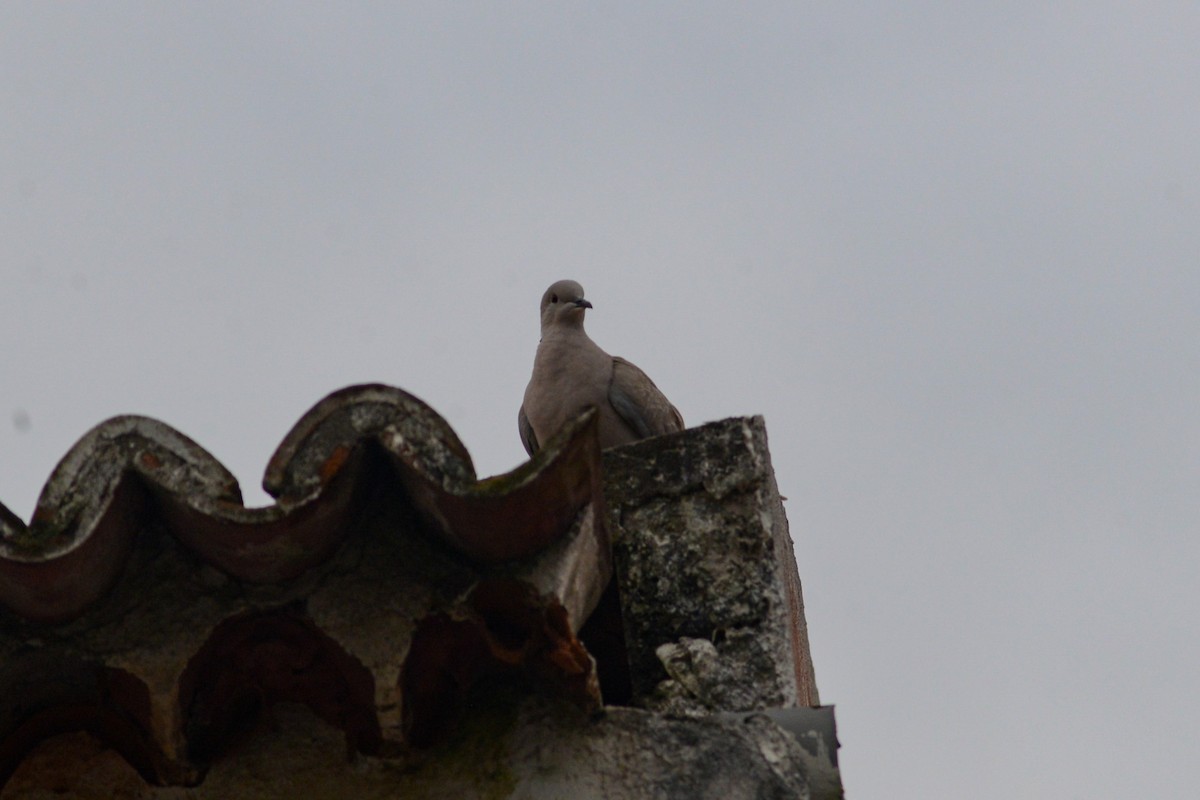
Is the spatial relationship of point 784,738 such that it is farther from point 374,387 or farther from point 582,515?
point 374,387

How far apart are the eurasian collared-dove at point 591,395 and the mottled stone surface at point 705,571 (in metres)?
1.99

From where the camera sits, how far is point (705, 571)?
131 inches

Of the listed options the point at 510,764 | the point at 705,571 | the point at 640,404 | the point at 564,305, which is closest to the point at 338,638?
the point at 510,764

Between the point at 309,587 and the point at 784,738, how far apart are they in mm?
846

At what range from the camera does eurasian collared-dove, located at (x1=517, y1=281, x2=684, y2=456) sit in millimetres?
5645

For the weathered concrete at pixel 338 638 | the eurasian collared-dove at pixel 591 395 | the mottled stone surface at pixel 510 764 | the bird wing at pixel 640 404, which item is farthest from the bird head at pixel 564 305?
the mottled stone surface at pixel 510 764

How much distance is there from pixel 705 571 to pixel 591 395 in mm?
2407

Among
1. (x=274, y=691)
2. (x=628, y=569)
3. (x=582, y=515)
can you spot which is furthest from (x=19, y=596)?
(x=628, y=569)

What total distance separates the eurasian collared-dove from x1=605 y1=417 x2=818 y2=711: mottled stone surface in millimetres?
1986

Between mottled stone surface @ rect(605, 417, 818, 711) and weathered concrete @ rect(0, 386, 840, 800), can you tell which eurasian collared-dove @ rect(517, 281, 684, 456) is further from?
weathered concrete @ rect(0, 386, 840, 800)

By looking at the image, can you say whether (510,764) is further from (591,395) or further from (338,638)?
A: (591,395)

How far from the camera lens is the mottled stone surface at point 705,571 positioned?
3154 millimetres

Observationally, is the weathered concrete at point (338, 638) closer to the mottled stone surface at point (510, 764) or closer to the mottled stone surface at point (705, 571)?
the mottled stone surface at point (510, 764)

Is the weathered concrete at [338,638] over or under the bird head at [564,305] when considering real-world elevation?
under
